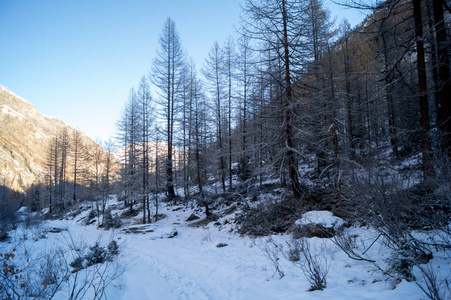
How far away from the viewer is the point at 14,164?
56375 mm

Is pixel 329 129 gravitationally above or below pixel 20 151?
below

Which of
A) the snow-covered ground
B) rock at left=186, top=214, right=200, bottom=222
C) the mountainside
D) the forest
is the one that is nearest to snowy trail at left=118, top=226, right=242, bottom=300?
the snow-covered ground

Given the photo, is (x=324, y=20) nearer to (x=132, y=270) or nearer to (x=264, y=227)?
(x=264, y=227)

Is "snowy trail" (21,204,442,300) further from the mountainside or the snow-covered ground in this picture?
the mountainside

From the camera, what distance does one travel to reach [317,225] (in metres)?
6.27

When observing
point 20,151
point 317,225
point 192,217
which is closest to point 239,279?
point 317,225

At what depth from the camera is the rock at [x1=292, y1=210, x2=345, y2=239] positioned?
6044 mm

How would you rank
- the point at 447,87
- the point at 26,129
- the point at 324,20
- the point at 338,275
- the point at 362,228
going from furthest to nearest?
1. the point at 26,129
2. the point at 324,20
3. the point at 447,87
4. the point at 362,228
5. the point at 338,275

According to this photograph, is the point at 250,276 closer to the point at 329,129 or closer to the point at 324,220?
the point at 324,220

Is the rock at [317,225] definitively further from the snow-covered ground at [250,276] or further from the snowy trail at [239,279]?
the snowy trail at [239,279]

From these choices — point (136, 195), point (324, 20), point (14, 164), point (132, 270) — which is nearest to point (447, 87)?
point (324, 20)

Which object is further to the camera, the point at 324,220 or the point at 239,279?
the point at 324,220

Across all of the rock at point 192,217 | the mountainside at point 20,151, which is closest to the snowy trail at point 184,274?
the rock at point 192,217

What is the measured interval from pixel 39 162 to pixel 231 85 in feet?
279
